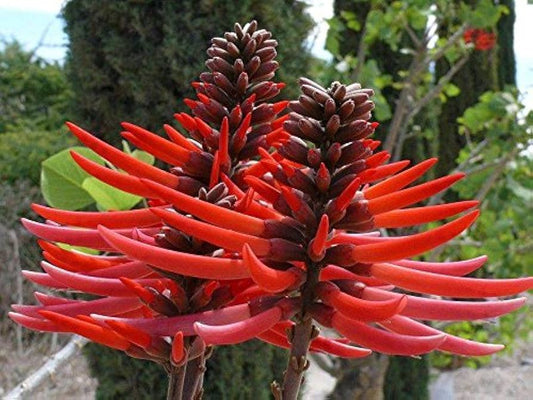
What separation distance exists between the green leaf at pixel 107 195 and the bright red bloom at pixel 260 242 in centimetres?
32

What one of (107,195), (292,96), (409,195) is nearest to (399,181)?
(409,195)

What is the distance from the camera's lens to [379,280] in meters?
0.43

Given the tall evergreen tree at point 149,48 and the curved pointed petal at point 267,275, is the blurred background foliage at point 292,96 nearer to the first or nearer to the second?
the tall evergreen tree at point 149,48

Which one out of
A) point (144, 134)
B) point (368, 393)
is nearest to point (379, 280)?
point (144, 134)

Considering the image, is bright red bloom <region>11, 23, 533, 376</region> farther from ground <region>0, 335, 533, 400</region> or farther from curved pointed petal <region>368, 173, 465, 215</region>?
ground <region>0, 335, 533, 400</region>

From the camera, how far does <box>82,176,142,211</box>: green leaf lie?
2.65 feet

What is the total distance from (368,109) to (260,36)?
0.10 metres

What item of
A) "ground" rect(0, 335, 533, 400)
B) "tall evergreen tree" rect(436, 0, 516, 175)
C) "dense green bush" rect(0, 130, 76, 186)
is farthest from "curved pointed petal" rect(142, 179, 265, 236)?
"tall evergreen tree" rect(436, 0, 516, 175)

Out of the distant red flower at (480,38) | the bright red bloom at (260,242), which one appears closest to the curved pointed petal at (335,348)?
the bright red bloom at (260,242)

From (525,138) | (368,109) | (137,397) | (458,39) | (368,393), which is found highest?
(368,109)

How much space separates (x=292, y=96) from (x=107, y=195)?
4.68 ft

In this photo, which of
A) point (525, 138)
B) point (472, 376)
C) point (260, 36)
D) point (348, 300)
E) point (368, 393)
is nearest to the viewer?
point (348, 300)

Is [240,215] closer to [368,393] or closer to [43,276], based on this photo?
[43,276]

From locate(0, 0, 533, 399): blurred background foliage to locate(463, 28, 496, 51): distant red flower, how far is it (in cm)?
5
